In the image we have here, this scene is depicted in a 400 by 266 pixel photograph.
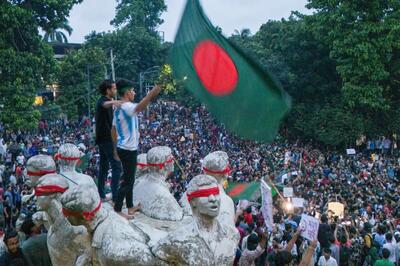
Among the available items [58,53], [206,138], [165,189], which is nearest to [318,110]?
[206,138]

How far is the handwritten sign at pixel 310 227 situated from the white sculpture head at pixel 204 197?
2.03 metres

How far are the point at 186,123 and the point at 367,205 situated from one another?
28.8 metres

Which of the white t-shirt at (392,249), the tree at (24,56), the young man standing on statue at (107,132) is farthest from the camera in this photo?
the tree at (24,56)

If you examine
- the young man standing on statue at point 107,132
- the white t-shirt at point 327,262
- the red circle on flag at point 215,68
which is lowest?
the white t-shirt at point 327,262

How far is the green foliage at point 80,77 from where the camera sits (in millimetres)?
46531

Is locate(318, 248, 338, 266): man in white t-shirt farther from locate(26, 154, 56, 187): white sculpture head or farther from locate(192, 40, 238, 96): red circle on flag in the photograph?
locate(26, 154, 56, 187): white sculpture head

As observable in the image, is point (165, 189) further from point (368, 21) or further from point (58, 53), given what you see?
point (58, 53)

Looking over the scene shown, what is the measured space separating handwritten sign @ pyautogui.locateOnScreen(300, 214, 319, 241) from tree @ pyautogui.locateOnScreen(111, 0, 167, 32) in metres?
75.6

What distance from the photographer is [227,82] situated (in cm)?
671

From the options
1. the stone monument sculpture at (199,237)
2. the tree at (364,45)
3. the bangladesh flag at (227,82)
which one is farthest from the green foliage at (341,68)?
the stone monument sculpture at (199,237)

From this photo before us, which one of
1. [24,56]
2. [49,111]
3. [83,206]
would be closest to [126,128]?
[83,206]

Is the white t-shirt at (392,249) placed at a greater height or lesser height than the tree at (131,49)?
lesser

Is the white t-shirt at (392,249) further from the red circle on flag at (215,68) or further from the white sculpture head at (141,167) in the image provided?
the red circle on flag at (215,68)

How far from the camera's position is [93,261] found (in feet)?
19.1
